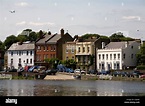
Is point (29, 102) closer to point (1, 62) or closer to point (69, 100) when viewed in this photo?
point (69, 100)

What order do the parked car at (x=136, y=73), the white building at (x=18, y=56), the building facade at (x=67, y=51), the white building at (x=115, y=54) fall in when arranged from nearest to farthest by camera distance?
the white building at (x=18, y=56) → the building facade at (x=67, y=51) → the white building at (x=115, y=54) → the parked car at (x=136, y=73)

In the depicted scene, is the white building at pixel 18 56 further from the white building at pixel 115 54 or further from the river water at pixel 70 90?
the white building at pixel 115 54

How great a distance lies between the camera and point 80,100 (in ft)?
Answer: 8.53

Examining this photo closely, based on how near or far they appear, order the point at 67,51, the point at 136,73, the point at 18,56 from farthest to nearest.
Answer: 1. the point at 136,73
2. the point at 67,51
3. the point at 18,56

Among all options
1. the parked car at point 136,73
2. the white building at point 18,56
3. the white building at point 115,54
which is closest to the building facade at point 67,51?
the white building at point 18,56

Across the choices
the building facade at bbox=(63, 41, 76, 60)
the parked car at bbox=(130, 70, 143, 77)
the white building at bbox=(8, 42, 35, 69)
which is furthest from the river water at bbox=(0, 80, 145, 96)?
the parked car at bbox=(130, 70, 143, 77)

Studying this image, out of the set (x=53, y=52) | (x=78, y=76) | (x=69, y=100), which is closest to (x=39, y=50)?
(x=53, y=52)

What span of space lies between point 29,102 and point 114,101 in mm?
579

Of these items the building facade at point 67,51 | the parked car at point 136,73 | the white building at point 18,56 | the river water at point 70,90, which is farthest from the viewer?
the parked car at point 136,73

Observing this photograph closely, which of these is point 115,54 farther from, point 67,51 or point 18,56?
point 18,56

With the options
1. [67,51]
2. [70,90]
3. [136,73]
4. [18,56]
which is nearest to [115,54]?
[136,73]

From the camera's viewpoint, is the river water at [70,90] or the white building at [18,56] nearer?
the river water at [70,90]

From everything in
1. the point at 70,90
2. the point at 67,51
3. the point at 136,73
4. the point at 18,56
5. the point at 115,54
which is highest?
the point at 115,54

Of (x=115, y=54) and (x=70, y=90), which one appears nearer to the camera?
(x=70, y=90)
